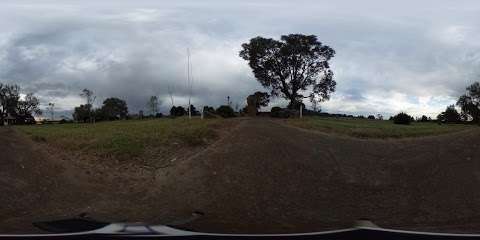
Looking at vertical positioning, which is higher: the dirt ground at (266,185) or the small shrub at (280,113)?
the small shrub at (280,113)

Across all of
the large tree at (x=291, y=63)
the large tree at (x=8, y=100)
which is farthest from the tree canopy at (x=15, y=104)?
the large tree at (x=291, y=63)

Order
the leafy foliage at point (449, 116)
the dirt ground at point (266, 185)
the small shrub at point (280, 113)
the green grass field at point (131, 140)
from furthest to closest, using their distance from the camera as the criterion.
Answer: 1. the leafy foliage at point (449, 116)
2. the small shrub at point (280, 113)
3. the green grass field at point (131, 140)
4. the dirt ground at point (266, 185)

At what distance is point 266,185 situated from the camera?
15.4m

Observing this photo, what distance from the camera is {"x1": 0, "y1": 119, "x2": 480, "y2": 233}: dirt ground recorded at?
42.7 feet

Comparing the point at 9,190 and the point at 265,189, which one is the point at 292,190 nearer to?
the point at 265,189

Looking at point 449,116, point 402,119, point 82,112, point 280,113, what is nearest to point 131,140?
point 280,113

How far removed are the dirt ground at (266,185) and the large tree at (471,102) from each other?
40.5 meters

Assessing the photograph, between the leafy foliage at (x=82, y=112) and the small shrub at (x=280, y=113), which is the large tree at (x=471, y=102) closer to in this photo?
the small shrub at (x=280, y=113)

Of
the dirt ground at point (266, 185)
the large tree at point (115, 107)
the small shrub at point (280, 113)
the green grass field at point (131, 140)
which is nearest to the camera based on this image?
the dirt ground at point (266, 185)

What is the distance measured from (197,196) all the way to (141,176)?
2.59m

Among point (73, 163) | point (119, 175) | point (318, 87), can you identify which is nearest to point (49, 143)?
point (73, 163)

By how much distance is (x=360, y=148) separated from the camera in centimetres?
1930

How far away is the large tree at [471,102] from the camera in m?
57.1

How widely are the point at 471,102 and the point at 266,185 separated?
5297 cm
